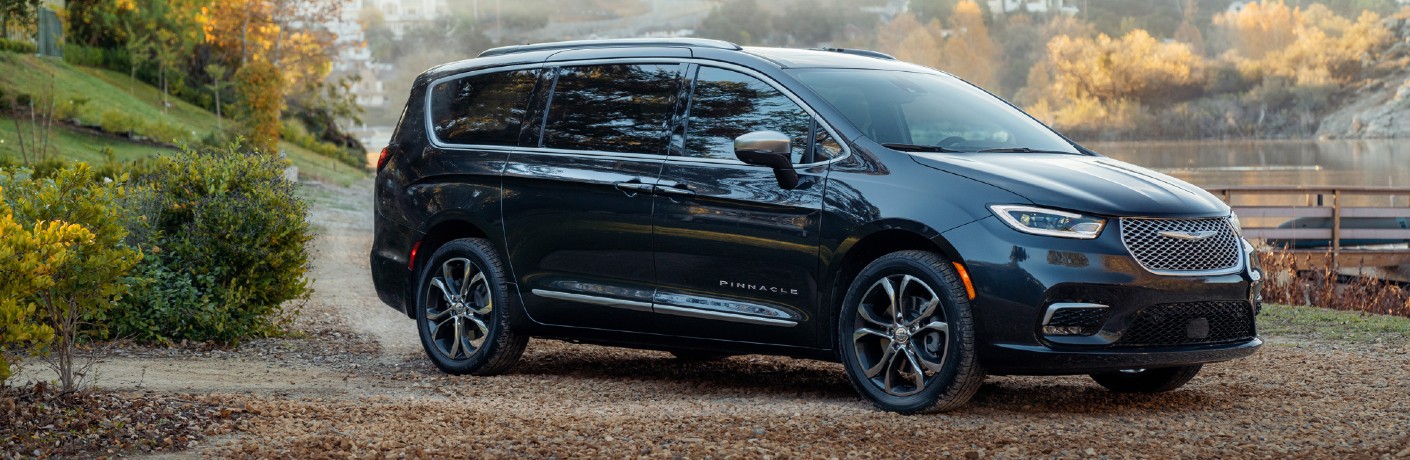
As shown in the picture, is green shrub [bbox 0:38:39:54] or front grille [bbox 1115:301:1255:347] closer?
front grille [bbox 1115:301:1255:347]

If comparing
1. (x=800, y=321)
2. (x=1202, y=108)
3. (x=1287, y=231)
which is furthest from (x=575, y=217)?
(x=1202, y=108)

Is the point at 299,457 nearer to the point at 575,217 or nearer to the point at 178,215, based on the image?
the point at 575,217

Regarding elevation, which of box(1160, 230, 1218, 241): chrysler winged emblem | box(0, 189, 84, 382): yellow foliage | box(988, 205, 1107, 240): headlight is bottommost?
box(0, 189, 84, 382): yellow foliage

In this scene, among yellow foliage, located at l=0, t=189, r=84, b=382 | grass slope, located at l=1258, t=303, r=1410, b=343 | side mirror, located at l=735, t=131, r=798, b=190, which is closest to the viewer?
yellow foliage, located at l=0, t=189, r=84, b=382

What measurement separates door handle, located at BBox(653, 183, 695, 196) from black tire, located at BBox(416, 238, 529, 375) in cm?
134

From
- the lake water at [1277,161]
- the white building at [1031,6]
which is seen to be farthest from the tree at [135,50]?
→ the white building at [1031,6]

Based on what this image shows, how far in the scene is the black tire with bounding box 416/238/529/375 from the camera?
802 cm

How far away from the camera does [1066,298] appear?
591 cm

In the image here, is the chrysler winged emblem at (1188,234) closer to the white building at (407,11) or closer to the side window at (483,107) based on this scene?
the side window at (483,107)

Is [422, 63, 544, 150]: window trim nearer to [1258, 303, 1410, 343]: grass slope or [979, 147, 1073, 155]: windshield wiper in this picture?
[979, 147, 1073, 155]: windshield wiper

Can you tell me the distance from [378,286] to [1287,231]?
20.5m

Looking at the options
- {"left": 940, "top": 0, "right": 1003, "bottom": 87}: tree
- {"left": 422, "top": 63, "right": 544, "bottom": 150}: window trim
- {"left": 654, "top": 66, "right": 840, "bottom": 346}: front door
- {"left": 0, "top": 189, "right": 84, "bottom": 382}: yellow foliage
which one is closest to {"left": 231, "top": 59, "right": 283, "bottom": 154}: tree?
{"left": 422, "top": 63, "right": 544, "bottom": 150}: window trim

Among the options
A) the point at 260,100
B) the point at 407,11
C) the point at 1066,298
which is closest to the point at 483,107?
the point at 1066,298

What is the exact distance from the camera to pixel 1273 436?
227 inches
